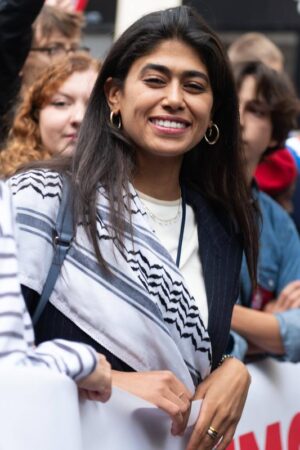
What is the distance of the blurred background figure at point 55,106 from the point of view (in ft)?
14.8

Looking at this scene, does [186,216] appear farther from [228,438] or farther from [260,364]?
[260,364]

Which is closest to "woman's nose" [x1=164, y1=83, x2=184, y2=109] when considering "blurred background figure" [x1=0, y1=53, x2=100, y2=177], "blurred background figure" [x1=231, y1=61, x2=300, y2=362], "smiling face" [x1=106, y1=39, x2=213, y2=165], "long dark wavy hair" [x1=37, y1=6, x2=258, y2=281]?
"smiling face" [x1=106, y1=39, x2=213, y2=165]

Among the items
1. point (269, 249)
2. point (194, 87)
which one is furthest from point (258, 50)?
point (194, 87)

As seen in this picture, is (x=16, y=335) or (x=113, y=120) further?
(x=113, y=120)

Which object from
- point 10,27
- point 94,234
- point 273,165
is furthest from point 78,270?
point 273,165

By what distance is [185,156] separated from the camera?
3693 mm

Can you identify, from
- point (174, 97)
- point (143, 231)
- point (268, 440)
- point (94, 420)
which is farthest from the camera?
point (268, 440)

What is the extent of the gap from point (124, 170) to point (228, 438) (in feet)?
2.55

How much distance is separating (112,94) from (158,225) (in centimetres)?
39

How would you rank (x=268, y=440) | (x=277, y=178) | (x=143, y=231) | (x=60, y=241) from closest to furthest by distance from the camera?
(x=60, y=241)
(x=143, y=231)
(x=268, y=440)
(x=277, y=178)

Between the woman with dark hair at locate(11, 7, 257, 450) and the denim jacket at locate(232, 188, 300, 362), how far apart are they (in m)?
0.83

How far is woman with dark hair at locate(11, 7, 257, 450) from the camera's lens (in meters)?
3.11

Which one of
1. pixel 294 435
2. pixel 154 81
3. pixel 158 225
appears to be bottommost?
pixel 294 435

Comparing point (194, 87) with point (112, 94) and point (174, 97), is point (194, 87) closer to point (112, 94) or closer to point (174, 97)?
point (174, 97)
